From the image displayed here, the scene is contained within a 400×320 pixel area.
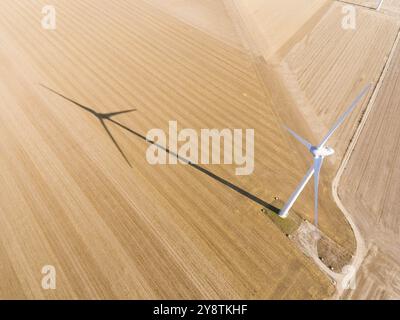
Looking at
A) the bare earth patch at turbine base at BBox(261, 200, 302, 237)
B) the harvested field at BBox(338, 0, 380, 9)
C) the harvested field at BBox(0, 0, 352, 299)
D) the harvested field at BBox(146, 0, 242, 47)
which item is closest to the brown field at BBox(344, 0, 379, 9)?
the harvested field at BBox(338, 0, 380, 9)

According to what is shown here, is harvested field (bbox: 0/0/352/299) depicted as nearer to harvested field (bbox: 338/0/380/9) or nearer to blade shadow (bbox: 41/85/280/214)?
blade shadow (bbox: 41/85/280/214)

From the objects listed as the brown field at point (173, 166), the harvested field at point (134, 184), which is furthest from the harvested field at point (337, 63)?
the harvested field at point (134, 184)

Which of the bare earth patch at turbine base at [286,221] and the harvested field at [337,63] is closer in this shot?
the bare earth patch at turbine base at [286,221]

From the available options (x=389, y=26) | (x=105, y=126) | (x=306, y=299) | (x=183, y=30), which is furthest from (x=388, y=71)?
(x=105, y=126)

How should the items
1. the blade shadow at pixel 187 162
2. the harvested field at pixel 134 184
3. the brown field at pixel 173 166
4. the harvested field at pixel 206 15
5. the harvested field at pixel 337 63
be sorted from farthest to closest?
1. the harvested field at pixel 206 15
2. the harvested field at pixel 337 63
3. the blade shadow at pixel 187 162
4. the brown field at pixel 173 166
5. the harvested field at pixel 134 184

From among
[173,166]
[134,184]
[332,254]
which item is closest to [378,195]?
[332,254]

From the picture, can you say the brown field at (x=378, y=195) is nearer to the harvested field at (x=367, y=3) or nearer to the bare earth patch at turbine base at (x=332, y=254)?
the bare earth patch at turbine base at (x=332, y=254)

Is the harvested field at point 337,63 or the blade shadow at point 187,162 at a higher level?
the harvested field at point 337,63
